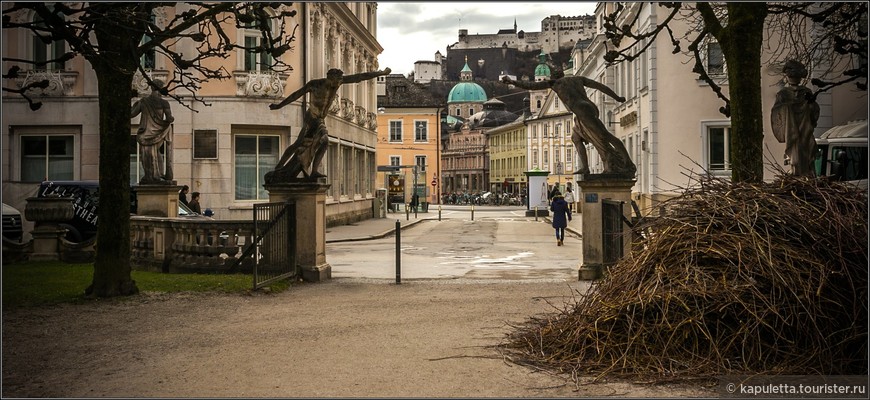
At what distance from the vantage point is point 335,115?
35.8 metres

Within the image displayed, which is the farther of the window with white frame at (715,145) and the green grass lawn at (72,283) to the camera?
the window with white frame at (715,145)

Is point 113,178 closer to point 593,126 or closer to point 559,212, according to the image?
point 593,126

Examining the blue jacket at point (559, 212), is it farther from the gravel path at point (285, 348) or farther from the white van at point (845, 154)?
the gravel path at point (285, 348)

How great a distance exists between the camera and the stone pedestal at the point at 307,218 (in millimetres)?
14711

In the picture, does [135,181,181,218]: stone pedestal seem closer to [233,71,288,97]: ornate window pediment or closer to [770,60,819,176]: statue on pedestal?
[770,60,819,176]: statue on pedestal

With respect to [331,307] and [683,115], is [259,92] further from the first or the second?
[331,307]

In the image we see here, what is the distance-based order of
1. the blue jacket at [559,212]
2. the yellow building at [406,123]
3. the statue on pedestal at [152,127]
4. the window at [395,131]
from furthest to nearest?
the window at [395,131], the yellow building at [406,123], the blue jacket at [559,212], the statue on pedestal at [152,127]

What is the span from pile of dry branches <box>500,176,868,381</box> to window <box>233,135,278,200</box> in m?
23.4

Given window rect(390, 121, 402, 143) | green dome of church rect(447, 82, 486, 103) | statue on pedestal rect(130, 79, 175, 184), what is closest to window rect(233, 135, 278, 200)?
statue on pedestal rect(130, 79, 175, 184)

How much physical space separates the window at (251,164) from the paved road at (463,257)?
4.69 meters

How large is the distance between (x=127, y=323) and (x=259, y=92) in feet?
65.8

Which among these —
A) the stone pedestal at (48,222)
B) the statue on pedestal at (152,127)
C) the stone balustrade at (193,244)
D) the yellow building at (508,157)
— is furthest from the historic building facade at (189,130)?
the yellow building at (508,157)

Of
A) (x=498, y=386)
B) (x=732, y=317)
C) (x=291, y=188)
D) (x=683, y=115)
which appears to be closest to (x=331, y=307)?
(x=291, y=188)

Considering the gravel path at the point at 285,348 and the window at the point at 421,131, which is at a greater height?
the window at the point at 421,131
